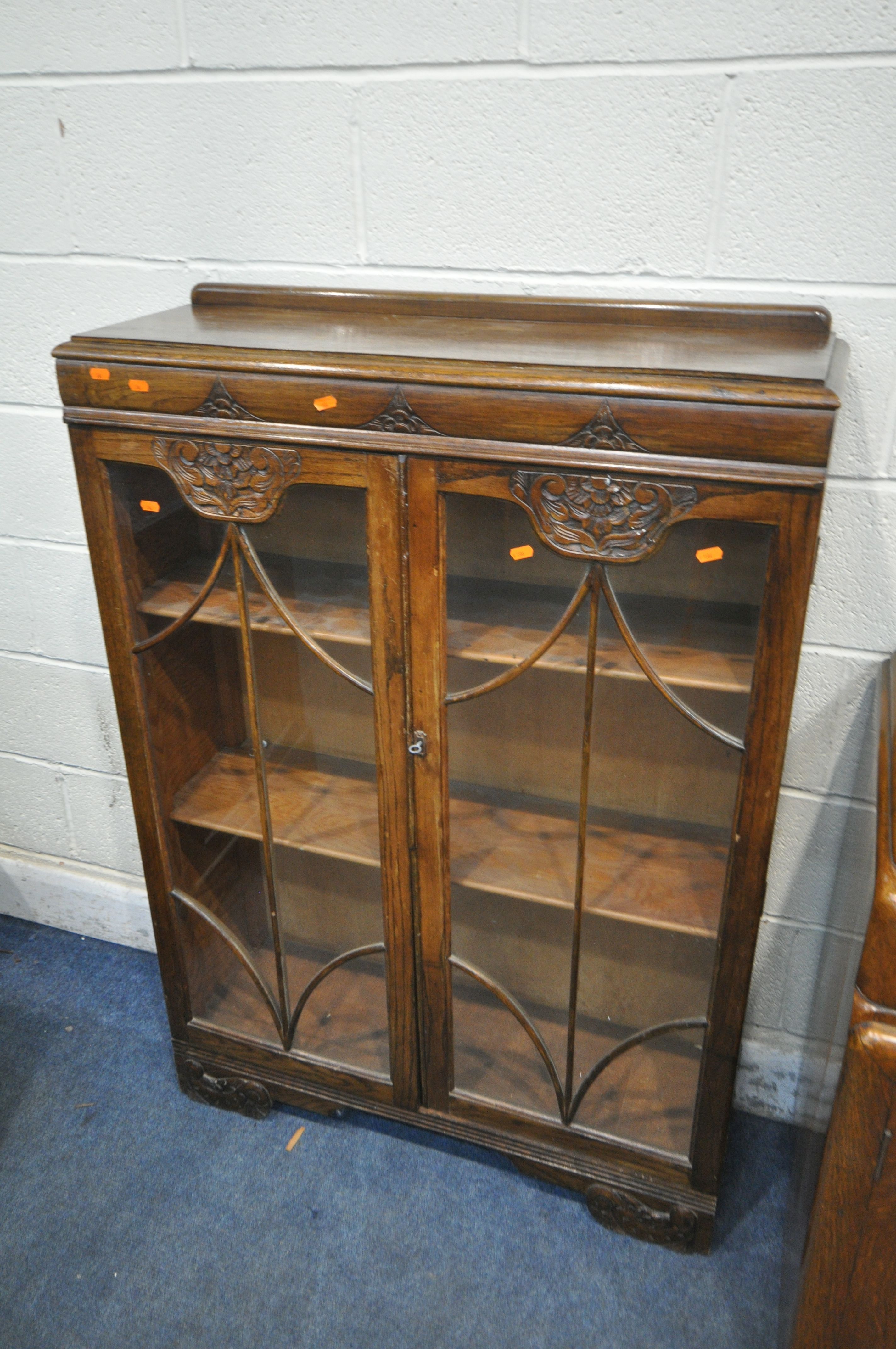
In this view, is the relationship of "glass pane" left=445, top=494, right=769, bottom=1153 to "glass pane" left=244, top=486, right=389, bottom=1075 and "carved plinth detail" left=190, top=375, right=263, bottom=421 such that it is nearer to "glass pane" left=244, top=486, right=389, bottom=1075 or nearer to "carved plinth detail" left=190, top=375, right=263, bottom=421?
"glass pane" left=244, top=486, right=389, bottom=1075

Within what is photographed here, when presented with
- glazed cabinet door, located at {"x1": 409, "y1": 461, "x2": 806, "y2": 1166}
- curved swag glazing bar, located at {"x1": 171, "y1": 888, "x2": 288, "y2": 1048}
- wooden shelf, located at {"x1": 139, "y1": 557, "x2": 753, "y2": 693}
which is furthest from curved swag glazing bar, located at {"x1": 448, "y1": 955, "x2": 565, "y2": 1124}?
wooden shelf, located at {"x1": 139, "y1": 557, "x2": 753, "y2": 693}

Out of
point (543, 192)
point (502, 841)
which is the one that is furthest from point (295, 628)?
point (543, 192)

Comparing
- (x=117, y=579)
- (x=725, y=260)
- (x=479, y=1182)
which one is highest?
(x=725, y=260)

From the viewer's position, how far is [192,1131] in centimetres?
161

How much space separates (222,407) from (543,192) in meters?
0.50

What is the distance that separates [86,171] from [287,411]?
25.8 inches

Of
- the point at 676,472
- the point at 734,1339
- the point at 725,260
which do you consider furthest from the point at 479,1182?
the point at 725,260

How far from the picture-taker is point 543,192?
124 cm

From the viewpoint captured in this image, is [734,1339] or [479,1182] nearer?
[734,1339]

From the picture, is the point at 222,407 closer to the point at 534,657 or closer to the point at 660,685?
the point at 534,657

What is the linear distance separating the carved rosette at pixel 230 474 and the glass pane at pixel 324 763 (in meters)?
0.02

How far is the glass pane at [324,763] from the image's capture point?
116cm

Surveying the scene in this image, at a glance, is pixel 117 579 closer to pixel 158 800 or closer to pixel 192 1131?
pixel 158 800

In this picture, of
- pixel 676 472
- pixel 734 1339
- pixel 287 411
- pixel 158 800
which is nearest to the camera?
pixel 676 472
